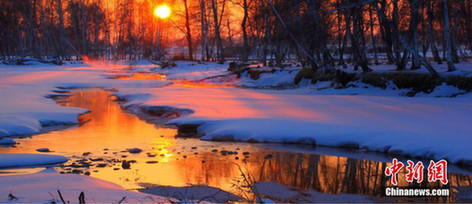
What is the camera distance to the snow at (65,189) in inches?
Answer: 187

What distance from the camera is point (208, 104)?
14.0m

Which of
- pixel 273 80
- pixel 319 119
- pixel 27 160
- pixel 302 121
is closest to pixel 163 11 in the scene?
pixel 273 80

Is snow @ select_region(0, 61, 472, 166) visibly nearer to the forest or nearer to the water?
the water

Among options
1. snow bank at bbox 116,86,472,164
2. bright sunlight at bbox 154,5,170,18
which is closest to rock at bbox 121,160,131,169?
snow bank at bbox 116,86,472,164

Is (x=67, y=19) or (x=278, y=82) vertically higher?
(x=67, y=19)

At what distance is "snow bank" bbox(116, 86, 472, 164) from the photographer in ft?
27.0

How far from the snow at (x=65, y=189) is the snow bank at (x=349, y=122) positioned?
13.9ft

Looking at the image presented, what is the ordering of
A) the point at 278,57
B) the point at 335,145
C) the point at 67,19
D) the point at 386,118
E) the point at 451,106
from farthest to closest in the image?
the point at 67,19 → the point at 278,57 → the point at 451,106 → the point at 386,118 → the point at 335,145

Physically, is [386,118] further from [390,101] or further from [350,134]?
[390,101]

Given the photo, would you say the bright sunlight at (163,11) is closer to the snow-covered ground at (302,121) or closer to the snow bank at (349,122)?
the snow-covered ground at (302,121)

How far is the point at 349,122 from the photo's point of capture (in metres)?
10.4

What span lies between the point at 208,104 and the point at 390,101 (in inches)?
234

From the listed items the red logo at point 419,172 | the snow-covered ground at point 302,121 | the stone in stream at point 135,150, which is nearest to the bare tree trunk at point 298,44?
the snow-covered ground at point 302,121

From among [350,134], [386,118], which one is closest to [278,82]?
[386,118]
